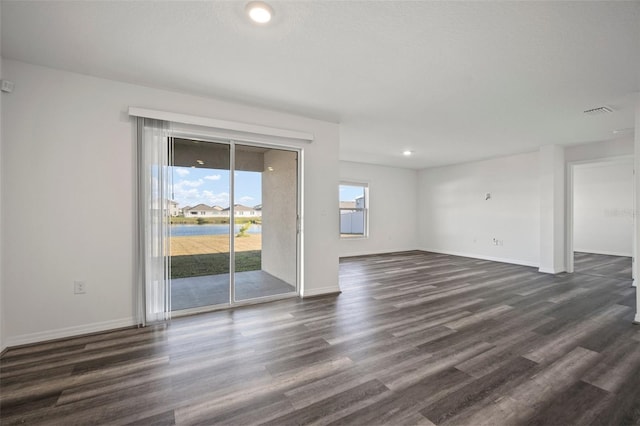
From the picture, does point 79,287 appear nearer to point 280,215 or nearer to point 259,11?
point 280,215

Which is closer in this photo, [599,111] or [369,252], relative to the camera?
[599,111]

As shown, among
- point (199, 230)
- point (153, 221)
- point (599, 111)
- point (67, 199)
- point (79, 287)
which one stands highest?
point (599, 111)

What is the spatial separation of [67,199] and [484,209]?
823cm

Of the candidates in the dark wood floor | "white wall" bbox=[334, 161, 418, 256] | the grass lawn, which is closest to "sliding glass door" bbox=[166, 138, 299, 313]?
the grass lawn

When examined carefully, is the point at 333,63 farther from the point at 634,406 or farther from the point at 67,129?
the point at 634,406

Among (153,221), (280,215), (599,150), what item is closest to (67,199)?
(153,221)

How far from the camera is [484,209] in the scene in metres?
7.34

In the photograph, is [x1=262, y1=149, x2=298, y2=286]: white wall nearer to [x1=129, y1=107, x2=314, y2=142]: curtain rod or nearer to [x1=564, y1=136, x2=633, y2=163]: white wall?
[x1=129, y1=107, x2=314, y2=142]: curtain rod

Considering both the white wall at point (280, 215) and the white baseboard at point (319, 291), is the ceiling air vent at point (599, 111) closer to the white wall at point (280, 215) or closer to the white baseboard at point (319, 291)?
the white wall at point (280, 215)

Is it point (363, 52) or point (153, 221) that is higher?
point (363, 52)

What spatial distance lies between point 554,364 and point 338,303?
2.27 m

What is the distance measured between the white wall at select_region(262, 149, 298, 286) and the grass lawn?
22 centimetres

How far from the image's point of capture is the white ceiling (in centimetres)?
193

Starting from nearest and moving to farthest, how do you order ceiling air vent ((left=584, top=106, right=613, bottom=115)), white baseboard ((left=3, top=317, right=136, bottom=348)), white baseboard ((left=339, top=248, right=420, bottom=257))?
white baseboard ((left=3, top=317, right=136, bottom=348)) < ceiling air vent ((left=584, top=106, right=613, bottom=115)) < white baseboard ((left=339, top=248, right=420, bottom=257))
